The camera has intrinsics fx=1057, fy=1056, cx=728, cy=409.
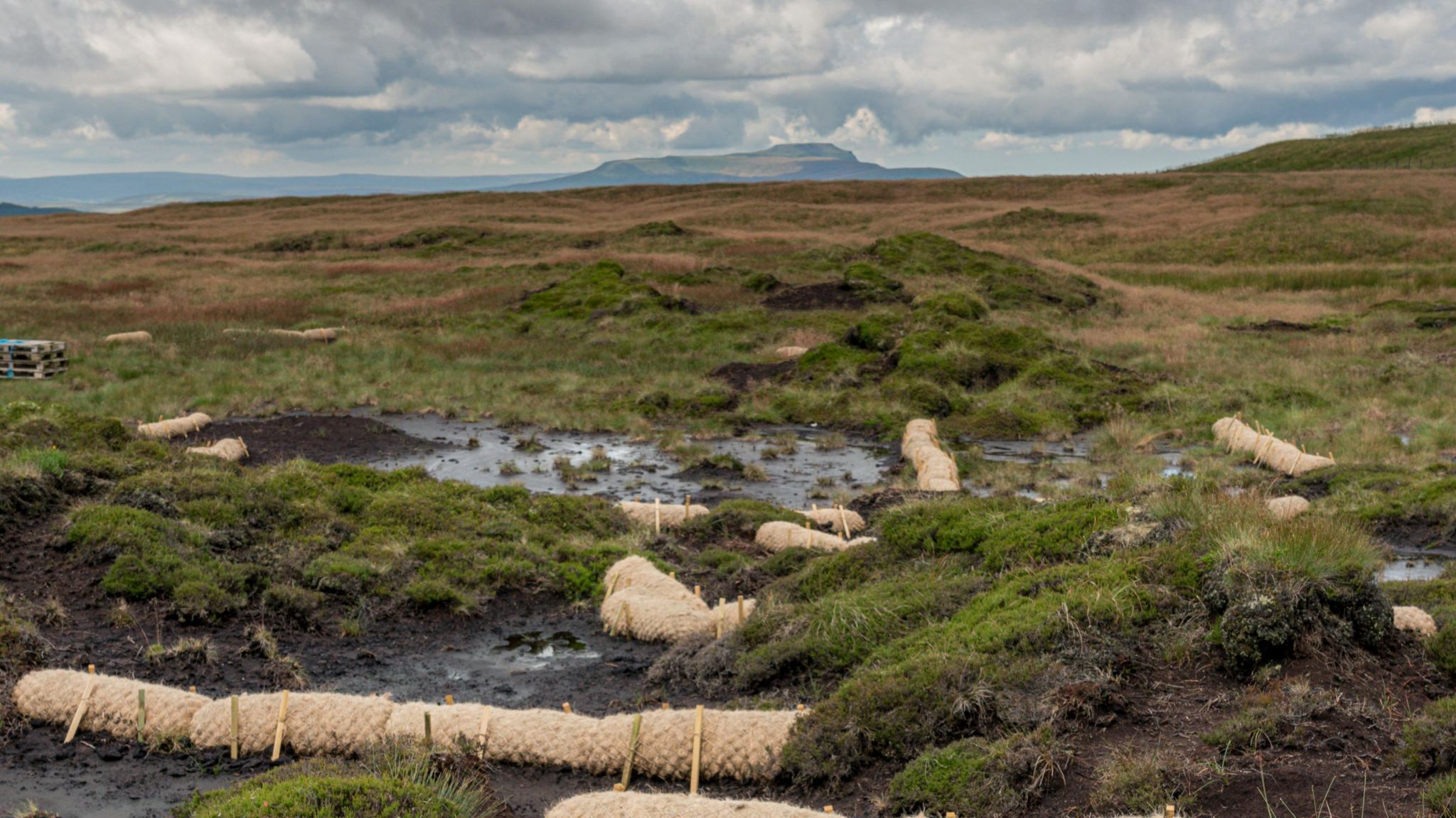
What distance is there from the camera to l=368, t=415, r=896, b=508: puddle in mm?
15766

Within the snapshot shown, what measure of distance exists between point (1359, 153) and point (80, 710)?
330ft

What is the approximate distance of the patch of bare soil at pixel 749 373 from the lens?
2367 cm

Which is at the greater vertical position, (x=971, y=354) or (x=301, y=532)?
(x=971, y=354)

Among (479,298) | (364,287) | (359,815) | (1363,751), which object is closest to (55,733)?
(359,815)

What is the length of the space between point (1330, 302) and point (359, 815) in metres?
38.5

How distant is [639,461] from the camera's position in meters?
17.5

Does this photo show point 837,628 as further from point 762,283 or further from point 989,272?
point 989,272

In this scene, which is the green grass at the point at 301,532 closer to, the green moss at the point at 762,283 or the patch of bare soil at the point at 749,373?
the patch of bare soil at the point at 749,373

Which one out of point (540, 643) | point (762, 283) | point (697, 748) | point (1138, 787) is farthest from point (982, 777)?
point (762, 283)

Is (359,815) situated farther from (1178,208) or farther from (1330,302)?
(1178,208)

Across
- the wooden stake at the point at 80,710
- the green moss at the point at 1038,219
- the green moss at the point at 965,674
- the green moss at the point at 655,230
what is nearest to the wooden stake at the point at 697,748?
the green moss at the point at 965,674

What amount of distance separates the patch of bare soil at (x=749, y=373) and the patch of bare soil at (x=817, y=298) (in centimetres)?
890

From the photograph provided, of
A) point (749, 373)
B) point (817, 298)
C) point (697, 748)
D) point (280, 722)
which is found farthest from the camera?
point (817, 298)

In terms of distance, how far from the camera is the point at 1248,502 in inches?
310
